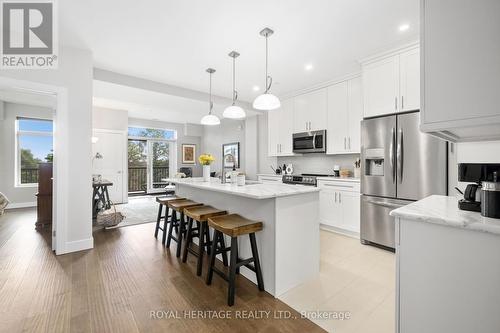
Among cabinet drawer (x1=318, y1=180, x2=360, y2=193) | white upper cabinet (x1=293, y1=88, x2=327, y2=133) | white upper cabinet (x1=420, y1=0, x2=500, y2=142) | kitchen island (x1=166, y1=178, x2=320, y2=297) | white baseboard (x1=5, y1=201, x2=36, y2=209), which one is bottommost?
white baseboard (x1=5, y1=201, x2=36, y2=209)

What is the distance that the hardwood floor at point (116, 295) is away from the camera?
164cm

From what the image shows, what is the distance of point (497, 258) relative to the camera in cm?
92

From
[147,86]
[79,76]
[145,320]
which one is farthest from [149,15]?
[145,320]

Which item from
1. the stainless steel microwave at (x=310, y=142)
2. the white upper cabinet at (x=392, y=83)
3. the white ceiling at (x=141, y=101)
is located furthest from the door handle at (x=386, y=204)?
the white ceiling at (x=141, y=101)

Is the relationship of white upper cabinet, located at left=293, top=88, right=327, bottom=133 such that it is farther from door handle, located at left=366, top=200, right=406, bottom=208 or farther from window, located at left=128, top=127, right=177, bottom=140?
window, located at left=128, top=127, right=177, bottom=140

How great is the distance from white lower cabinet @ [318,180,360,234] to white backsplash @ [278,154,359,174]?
0.66 m

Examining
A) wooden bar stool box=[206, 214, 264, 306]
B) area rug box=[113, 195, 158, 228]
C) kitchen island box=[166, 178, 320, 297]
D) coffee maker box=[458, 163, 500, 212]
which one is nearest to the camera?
coffee maker box=[458, 163, 500, 212]

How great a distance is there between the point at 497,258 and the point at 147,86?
467 centimetres

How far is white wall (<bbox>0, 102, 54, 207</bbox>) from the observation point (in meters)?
5.37

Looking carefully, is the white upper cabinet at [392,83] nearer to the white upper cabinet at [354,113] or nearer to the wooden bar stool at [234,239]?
the white upper cabinet at [354,113]

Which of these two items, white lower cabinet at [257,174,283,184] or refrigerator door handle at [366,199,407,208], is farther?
white lower cabinet at [257,174,283,184]

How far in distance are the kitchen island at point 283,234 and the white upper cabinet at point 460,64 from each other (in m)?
1.24

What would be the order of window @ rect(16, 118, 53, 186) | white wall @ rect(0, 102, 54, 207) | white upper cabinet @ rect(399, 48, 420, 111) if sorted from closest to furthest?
white upper cabinet @ rect(399, 48, 420, 111), white wall @ rect(0, 102, 54, 207), window @ rect(16, 118, 53, 186)

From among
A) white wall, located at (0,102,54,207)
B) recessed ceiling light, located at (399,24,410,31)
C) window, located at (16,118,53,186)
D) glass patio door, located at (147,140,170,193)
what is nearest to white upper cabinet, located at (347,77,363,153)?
recessed ceiling light, located at (399,24,410,31)
